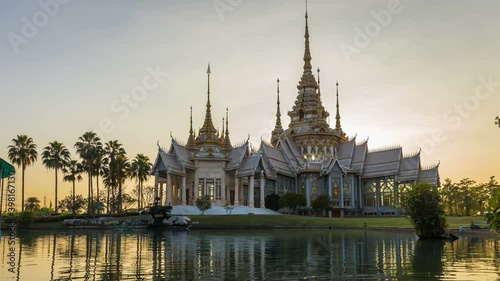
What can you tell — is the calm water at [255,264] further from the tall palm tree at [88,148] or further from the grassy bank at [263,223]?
the tall palm tree at [88,148]

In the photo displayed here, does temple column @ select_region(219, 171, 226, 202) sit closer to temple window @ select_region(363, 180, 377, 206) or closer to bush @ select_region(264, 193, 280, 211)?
bush @ select_region(264, 193, 280, 211)

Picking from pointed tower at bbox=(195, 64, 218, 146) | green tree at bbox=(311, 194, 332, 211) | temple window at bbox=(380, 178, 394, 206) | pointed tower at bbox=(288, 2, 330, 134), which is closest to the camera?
green tree at bbox=(311, 194, 332, 211)

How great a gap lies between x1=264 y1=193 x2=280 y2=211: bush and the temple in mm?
911

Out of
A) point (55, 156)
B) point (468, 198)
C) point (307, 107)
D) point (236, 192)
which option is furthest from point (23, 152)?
point (468, 198)

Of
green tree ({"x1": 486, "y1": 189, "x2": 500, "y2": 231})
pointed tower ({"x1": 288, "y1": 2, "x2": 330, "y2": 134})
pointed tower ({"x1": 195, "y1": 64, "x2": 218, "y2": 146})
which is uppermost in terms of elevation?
pointed tower ({"x1": 288, "y1": 2, "x2": 330, "y2": 134})

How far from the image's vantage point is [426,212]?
31344 millimetres

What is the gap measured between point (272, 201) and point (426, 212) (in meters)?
37.8

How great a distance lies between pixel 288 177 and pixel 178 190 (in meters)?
18.0

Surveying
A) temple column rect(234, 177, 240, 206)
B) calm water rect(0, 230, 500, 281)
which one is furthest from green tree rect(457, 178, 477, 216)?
calm water rect(0, 230, 500, 281)

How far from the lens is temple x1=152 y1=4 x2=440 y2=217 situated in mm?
67438

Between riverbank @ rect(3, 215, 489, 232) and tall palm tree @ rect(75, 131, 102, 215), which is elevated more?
tall palm tree @ rect(75, 131, 102, 215)

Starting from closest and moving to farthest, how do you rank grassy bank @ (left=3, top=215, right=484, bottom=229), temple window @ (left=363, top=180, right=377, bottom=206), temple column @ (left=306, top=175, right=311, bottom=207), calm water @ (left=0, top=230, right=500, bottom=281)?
calm water @ (left=0, top=230, right=500, bottom=281) < grassy bank @ (left=3, top=215, right=484, bottom=229) < temple column @ (left=306, top=175, right=311, bottom=207) < temple window @ (left=363, top=180, right=377, bottom=206)

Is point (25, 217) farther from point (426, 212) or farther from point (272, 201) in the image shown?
point (426, 212)

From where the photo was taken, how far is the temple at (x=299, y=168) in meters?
67.4
